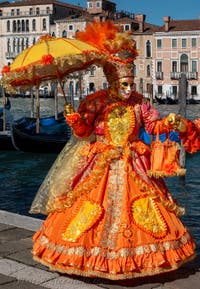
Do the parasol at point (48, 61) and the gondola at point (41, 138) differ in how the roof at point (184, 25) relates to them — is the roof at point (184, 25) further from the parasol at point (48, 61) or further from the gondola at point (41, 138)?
the parasol at point (48, 61)

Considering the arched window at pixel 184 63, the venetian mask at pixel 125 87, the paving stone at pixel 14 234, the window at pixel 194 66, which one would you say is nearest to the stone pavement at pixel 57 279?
the paving stone at pixel 14 234

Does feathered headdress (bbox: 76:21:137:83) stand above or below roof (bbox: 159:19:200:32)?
below

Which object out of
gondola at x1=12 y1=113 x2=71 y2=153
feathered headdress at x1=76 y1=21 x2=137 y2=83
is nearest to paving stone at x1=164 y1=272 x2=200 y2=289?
feathered headdress at x1=76 y1=21 x2=137 y2=83

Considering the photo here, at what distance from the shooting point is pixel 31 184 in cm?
927

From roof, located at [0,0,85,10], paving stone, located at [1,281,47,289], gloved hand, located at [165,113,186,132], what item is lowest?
paving stone, located at [1,281,47,289]

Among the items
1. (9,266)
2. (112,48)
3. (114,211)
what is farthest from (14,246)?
(112,48)

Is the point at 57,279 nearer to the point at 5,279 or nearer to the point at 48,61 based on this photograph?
the point at 5,279

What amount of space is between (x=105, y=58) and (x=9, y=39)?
48.8 m

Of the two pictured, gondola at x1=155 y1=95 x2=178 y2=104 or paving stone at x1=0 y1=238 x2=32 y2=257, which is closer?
paving stone at x1=0 y1=238 x2=32 y2=257

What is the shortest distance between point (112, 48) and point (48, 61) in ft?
1.21

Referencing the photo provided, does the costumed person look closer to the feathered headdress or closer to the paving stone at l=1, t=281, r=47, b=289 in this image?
the feathered headdress

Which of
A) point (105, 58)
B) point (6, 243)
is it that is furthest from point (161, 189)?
point (6, 243)

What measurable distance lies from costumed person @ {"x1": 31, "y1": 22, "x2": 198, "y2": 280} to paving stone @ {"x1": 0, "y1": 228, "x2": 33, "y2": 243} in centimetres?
61

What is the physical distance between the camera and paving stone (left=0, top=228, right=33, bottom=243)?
3.77m
